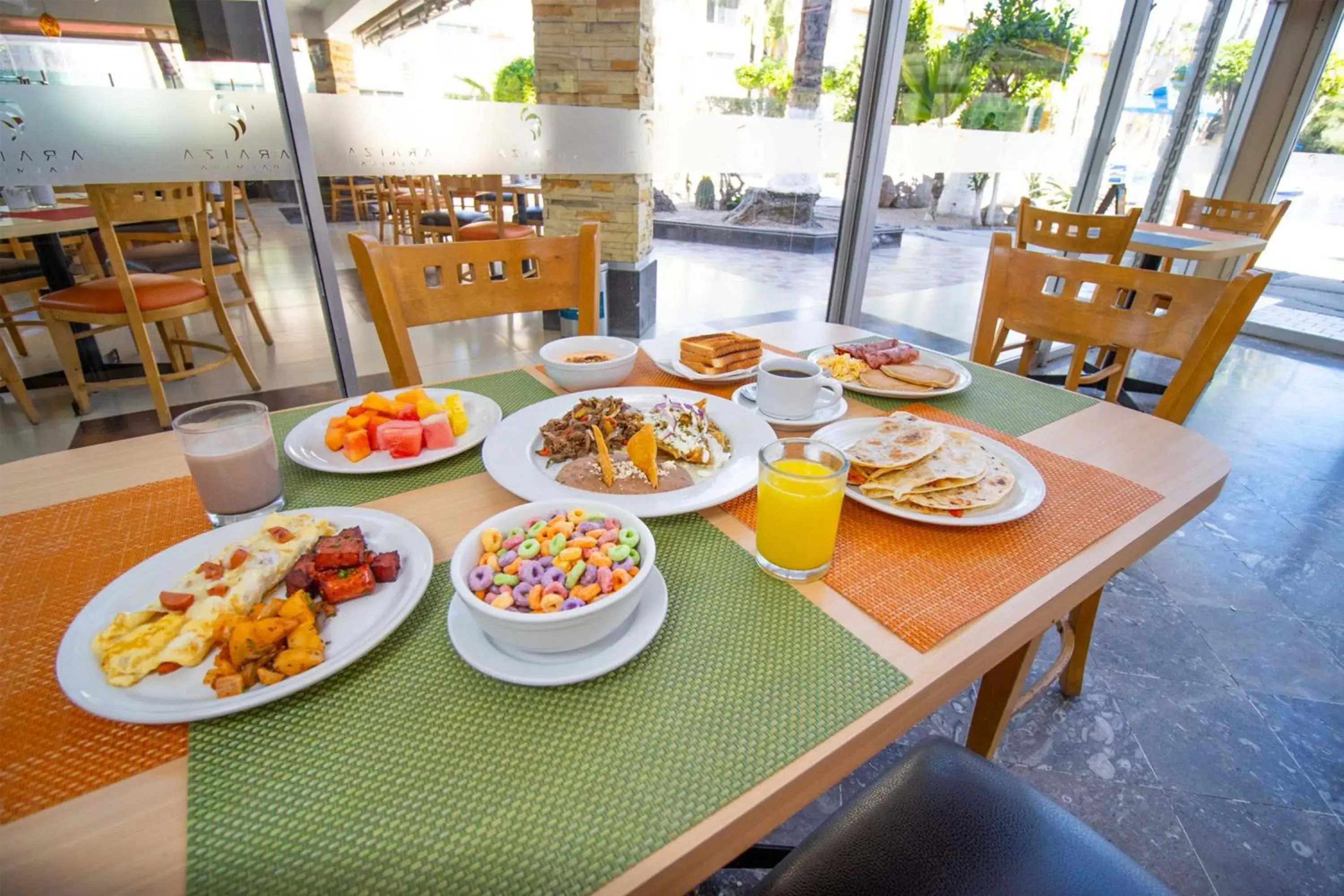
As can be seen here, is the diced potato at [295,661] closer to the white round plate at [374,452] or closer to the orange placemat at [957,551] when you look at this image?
the white round plate at [374,452]

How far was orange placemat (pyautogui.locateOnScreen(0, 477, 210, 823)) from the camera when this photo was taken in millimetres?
460

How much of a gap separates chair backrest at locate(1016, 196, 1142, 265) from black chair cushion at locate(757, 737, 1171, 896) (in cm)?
230

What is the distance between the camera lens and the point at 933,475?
0.81 m

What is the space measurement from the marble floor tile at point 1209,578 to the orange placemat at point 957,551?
1422 millimetres

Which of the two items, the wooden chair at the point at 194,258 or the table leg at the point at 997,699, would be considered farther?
the wooden chair at the point at 194,258

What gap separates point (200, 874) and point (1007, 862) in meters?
0.76

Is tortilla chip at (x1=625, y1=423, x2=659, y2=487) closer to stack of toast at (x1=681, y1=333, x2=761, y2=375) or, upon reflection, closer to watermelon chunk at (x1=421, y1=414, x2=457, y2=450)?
watermelon chunk at (x1=421, y1=414, x2=457, y2=450)

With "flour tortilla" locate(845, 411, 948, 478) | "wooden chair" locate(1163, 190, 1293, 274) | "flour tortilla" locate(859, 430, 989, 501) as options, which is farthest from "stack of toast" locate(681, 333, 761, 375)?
"wooden chair" locate(1163, 190, 1293, 274)

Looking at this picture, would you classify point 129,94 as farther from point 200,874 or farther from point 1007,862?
point 1007,862

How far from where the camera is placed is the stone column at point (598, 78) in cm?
310

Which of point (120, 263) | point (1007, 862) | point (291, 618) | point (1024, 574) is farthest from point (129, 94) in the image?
point (1007, 862)

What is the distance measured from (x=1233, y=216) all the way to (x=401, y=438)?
16.0 ft

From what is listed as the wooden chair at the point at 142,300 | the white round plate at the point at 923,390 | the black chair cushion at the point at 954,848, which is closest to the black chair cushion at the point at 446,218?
the wooden chair at the point at 142,300

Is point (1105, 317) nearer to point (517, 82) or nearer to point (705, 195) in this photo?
point (517, 82)
